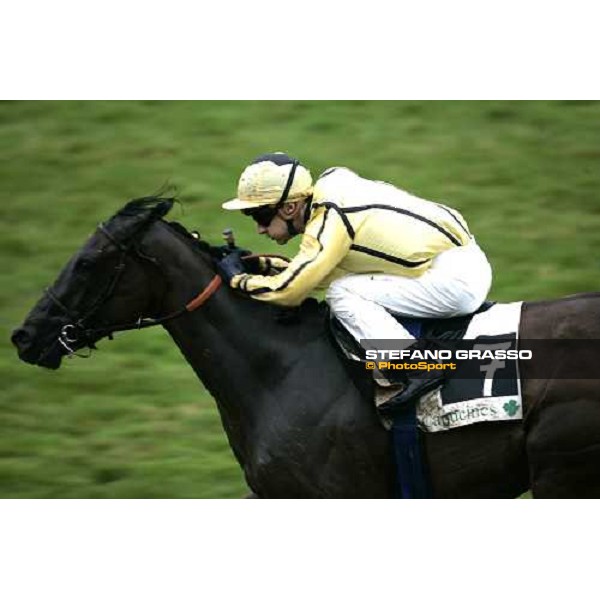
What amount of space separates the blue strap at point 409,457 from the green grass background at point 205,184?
10.0ft

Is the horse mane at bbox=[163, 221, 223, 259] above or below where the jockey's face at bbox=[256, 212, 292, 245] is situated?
below

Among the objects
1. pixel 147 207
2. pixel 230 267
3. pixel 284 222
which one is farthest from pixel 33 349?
pixel 284 222

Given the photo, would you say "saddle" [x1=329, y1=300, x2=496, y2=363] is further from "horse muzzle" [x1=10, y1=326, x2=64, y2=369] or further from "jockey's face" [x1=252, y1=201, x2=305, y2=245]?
"horse muzzle" [x1=10, y1=326, x2=64, y2=369]

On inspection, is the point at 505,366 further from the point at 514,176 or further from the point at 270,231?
the point at 514,176

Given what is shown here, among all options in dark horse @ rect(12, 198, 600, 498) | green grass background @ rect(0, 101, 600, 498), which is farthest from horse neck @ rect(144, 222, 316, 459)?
green grass background @ rect(0, 101, 600, 498)

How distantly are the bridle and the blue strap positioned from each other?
1242mm

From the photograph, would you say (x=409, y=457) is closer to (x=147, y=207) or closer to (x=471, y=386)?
(x=471, y=386)

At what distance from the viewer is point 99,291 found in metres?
7.50

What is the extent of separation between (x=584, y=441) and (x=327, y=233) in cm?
165

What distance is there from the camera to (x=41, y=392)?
35.0ft

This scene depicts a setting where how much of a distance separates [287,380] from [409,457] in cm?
77

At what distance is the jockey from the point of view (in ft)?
23.7

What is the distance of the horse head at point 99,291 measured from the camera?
7.47m

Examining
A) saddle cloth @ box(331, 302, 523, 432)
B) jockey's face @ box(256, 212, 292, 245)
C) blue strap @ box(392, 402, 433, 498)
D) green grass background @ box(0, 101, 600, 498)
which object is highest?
jockey's face @ box(256, 212, 292, 245)
